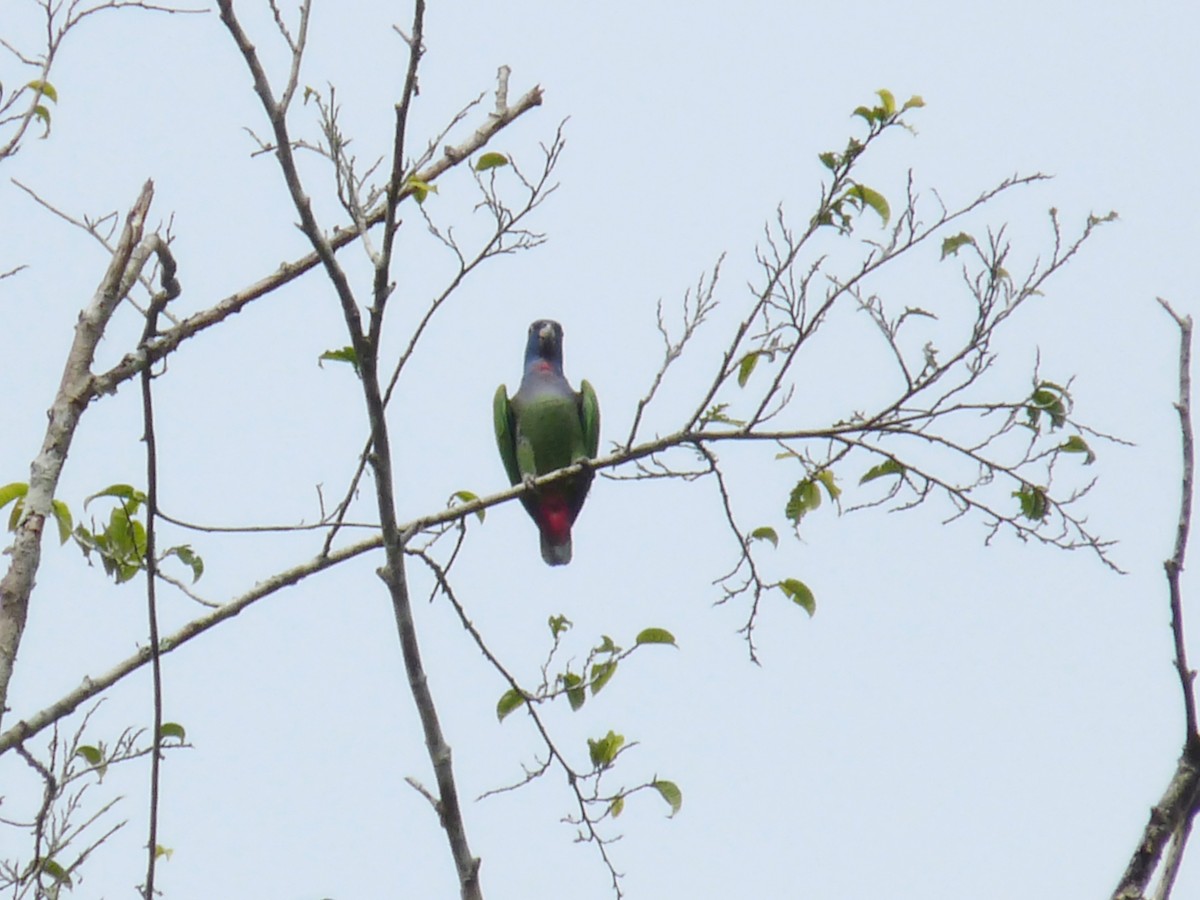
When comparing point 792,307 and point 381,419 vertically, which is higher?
point 792,307

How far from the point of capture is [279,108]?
2.95 meters

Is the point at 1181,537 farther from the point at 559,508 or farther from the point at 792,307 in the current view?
the point at 559,508

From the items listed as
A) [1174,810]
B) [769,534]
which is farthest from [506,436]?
[1174,810]

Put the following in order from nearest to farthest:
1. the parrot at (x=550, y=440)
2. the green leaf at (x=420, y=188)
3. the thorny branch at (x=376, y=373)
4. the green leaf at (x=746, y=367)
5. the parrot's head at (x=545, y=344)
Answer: the thorny branch at (x=376, y=373) < the green leaf at (x=420, y=188) < the green leaf at (x=746, y=367) < the parrot at (x=550, y=440) < the parrot's head at (x=545, y=344)

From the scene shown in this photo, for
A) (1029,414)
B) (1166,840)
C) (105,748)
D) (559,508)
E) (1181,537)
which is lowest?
(1166,840)

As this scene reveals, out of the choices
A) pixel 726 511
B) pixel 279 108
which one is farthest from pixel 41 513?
pixel 726 511

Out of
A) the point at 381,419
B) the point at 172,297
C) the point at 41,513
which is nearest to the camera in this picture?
the point at 172,297

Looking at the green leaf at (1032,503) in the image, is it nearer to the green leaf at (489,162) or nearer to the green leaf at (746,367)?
the green leaf at (746,367)

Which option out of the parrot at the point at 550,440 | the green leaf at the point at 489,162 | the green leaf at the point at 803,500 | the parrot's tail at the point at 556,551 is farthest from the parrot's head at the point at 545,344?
the green leaf at the point at 489,162

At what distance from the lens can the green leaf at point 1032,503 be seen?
13.4 ft

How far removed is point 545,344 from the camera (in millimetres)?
7531

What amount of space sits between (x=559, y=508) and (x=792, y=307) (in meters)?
2.95

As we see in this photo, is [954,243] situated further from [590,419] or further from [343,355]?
[590,419]

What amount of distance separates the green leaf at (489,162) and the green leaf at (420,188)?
0.42ft
